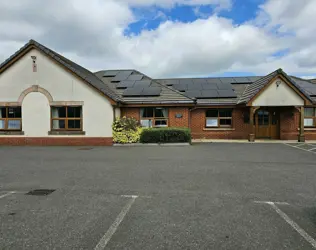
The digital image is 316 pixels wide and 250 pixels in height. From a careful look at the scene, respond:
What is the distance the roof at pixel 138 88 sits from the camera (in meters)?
16.2

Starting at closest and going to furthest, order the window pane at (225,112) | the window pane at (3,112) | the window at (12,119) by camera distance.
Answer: the window at (12,119)
the window pane at (3,112)
the window pane at (225,112)

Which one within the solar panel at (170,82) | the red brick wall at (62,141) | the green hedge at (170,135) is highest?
the solar panel at (170,82)

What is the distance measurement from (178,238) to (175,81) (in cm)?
2104

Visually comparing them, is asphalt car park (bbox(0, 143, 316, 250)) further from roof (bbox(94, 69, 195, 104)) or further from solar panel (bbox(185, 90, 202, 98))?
solar panel (bbox(185, 90, 202, 98))

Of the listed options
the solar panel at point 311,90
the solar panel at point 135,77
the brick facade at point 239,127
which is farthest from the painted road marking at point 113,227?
the solar panel at point 311,90

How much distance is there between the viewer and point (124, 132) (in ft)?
47.4

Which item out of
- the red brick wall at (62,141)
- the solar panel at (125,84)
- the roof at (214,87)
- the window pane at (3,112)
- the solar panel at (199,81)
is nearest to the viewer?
the red brick wall at (62,141)

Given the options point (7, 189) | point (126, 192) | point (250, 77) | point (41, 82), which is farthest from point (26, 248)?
point (250, 77)

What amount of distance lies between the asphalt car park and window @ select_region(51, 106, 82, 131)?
6920 mm

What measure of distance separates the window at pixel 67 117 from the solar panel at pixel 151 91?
516 cm

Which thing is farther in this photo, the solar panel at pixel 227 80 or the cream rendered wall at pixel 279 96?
the solar panel at pixel 227 80

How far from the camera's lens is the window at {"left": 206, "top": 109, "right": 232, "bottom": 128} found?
716 inches

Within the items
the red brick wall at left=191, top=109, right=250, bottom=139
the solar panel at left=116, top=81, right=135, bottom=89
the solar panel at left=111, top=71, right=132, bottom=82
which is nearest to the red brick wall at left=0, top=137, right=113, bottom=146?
the solar panel at left=116, top=81, right=135, bottom=89

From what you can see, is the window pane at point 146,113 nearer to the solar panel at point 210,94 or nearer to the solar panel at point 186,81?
the solar panel at point 210,94
